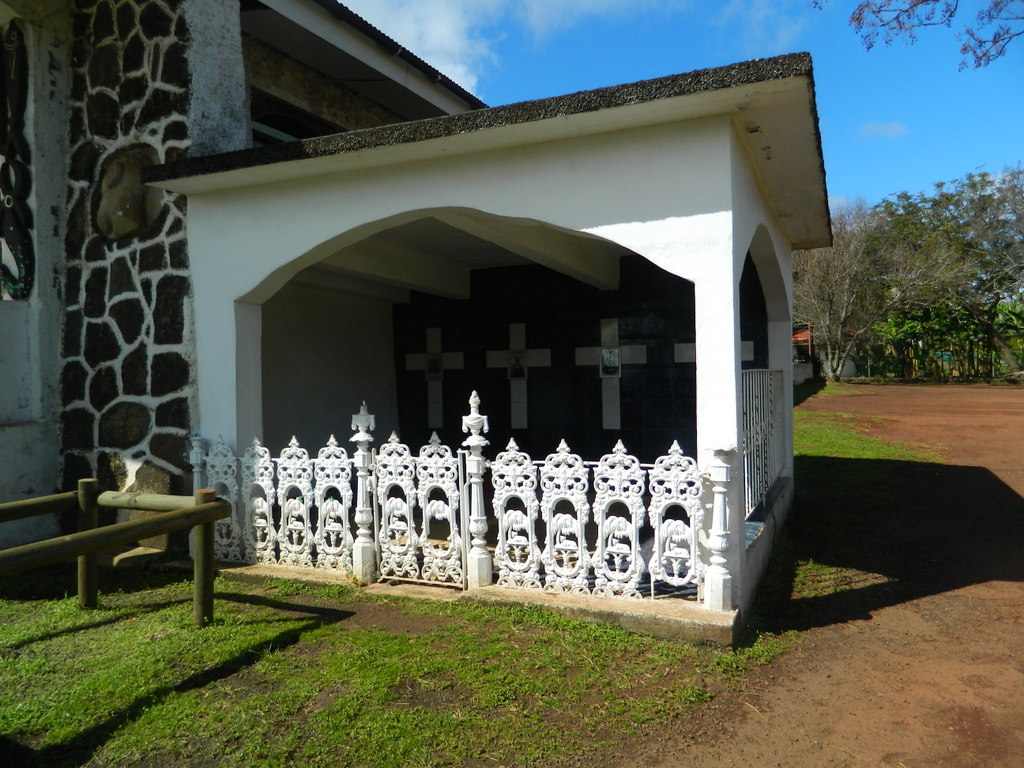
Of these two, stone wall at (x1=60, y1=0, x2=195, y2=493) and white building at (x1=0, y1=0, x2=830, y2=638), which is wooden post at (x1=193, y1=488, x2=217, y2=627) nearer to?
white building at (x1=0, y1=0, x2=830, y2=638)

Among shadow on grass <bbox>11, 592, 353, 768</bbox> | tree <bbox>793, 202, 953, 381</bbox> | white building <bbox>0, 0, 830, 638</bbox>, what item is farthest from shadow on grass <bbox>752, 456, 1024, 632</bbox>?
tree <bbox>793, 202, 953, 381</bbox>

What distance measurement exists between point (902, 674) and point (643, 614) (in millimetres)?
1225

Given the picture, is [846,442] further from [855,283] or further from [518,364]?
[855,283]

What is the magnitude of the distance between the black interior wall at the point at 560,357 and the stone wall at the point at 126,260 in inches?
145

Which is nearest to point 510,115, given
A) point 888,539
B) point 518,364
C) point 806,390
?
point 518,364

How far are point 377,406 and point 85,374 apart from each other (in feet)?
11.1

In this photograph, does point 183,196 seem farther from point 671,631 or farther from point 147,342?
point 671,631

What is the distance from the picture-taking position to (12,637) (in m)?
3.74

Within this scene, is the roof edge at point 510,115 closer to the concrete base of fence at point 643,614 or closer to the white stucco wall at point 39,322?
the white stucco wall at point 39,322

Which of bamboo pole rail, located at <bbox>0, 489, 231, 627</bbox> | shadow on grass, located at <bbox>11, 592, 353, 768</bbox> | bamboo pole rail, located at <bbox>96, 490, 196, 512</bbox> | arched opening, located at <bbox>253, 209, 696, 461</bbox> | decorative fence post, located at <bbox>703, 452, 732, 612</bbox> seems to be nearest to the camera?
shadow on grass, located at <bbox>11, 592, 353, 768</bbox>

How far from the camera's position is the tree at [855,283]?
24.1 meters

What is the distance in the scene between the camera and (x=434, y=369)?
28.2 ft

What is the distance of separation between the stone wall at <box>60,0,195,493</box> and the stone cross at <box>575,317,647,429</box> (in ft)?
13.5

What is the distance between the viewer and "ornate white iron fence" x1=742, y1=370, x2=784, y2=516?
16.0ft
